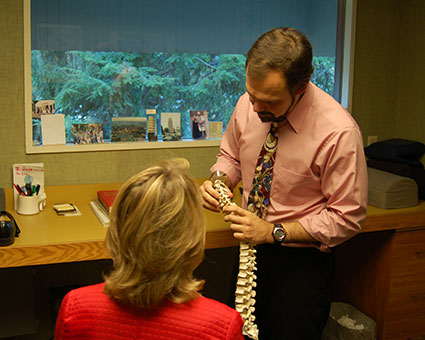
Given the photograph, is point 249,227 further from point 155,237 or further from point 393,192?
point 393,192

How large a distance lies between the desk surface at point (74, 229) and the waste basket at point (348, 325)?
1.73 feet

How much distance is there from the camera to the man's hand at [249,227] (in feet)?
5.54

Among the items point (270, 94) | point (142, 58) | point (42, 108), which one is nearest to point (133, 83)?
point (142, 58)

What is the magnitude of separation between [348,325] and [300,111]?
54.2 inches

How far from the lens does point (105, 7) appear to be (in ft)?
8.96

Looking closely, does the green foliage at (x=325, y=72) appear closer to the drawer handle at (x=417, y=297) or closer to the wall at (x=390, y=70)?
the wall at (x=390, y=70)

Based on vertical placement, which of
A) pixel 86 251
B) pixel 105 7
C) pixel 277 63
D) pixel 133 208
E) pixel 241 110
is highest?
pixel 105 7

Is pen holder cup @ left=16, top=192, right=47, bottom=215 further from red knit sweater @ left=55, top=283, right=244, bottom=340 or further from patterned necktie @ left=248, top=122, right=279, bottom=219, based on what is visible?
red knit sweater @ left=55, top=283, right=244, bottom=340

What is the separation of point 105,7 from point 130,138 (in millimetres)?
728

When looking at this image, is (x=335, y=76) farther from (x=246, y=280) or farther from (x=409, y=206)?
(x=246, y=280)

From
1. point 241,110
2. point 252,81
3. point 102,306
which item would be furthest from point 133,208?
point 241,110

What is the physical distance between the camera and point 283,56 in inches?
62.9

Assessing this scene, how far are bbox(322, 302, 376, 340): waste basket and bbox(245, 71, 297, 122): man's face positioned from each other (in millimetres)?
1393

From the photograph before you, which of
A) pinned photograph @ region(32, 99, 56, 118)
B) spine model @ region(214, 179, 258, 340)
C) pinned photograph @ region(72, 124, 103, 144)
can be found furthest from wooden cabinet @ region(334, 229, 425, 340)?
pinned photograph @ region(32, 99, 56, 118)
